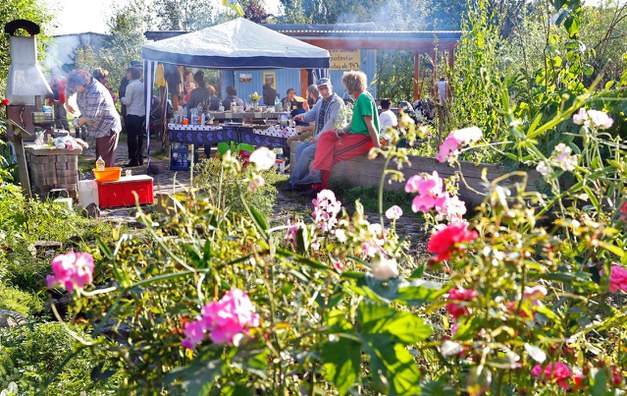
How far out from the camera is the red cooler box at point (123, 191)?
28.3 feet

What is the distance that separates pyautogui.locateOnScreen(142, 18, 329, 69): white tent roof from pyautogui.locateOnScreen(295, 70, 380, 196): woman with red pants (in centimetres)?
389

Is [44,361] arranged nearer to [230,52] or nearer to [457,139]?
[457,139]

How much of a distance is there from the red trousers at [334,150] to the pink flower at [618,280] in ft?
24.6

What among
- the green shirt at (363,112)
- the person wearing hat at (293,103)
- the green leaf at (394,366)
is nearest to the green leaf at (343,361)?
the green leaf at (394,366)

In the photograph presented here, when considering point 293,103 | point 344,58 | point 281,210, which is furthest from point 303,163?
point 344,58

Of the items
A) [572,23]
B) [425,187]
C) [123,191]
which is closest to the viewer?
[425,187]

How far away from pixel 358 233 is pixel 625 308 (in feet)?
2.42

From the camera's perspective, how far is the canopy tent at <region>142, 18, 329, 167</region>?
42.5ft

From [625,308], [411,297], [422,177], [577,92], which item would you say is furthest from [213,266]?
[577,92]

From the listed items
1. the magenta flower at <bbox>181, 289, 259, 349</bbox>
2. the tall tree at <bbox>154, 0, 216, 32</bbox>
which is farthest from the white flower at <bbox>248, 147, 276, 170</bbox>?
the tall tree at <bbox>154, 0, 216, 32</bbox>

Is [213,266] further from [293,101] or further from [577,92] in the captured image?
[293,101]

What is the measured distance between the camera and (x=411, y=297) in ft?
4.83

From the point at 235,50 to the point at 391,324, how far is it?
1213cm

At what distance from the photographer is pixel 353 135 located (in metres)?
9.27
